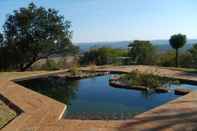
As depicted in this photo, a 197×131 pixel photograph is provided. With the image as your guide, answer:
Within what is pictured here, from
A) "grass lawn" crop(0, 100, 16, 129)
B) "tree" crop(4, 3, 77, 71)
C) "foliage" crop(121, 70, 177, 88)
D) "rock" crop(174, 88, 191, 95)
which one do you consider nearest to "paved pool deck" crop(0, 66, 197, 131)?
"grass lawn" crop(0, 100, 16, 129)

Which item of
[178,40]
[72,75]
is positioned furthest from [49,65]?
[178,40]

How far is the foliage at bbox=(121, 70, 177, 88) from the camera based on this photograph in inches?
411

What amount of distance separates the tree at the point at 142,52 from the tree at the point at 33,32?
18.8 feet

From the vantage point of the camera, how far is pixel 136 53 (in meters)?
22.3

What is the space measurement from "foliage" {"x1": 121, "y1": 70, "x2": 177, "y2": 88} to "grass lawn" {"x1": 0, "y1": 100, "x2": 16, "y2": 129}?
476 cm

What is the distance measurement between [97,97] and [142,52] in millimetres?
13892

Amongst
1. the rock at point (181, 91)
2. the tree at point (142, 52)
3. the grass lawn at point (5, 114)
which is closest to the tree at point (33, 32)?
the tree at point (142, 52)

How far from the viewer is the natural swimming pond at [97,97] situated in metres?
7.21

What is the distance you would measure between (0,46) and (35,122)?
470 inches

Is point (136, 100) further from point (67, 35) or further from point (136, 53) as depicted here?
point (136, 53)

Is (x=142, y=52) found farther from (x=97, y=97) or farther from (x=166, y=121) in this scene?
(x=166, y=121)

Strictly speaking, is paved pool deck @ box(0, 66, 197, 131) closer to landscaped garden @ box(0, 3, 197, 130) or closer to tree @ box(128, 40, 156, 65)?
landscaped garden @ box(0, 3, 197, 130)

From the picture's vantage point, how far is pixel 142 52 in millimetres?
22656

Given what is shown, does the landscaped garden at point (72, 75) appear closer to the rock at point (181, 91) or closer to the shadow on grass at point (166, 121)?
the rock at point (181, 91)
